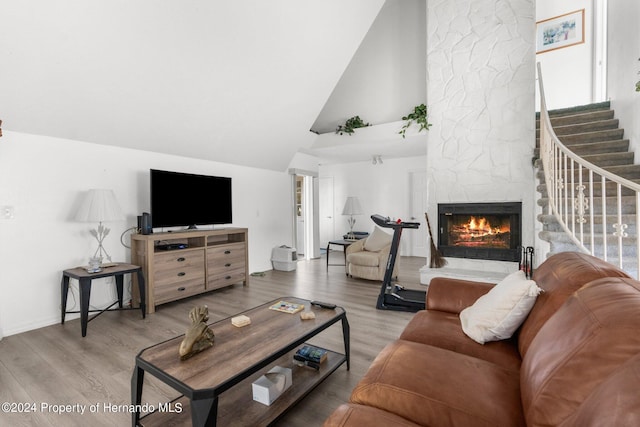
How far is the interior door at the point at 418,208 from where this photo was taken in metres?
6.60

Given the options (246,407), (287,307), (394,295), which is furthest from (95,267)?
(394,295)

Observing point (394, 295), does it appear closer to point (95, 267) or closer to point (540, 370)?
point (540, 370)

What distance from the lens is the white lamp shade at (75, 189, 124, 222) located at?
2.94 meters

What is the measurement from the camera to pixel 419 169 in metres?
6.59

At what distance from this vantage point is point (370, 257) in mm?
4477

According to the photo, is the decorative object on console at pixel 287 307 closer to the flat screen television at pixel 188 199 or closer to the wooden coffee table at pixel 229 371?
the wooden coffee table at pixel 229 371

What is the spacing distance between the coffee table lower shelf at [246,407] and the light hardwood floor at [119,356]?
0.09m

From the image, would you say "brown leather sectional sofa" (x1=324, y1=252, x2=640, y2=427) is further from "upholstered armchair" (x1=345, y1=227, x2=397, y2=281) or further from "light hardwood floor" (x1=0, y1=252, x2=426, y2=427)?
"upholstered armchair" (x1=345, y1=227, x2=397, y2=281)

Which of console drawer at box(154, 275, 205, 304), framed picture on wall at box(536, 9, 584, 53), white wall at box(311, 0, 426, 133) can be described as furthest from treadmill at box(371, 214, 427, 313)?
framed picture on wall at box(536, 9, 584, 53)

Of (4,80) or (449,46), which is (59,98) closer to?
(4,80)

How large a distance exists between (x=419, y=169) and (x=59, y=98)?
593 cm

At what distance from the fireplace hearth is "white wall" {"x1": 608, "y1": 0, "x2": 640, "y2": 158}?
1.39 meters

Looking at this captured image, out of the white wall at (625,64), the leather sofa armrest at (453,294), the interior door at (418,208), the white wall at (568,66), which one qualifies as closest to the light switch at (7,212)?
the leather sofa armrest at (453,294)

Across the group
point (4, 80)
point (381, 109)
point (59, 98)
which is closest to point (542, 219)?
point (381, 109)
